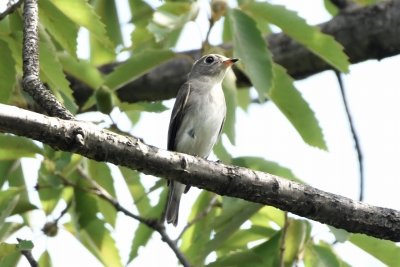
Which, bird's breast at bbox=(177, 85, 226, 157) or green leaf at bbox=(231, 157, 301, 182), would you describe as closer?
green leaf at bbox=(231, 157, 301, 182)

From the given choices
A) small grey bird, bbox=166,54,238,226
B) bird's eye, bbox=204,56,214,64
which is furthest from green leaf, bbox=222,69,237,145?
bird's eye, bbox=204,56,214,64

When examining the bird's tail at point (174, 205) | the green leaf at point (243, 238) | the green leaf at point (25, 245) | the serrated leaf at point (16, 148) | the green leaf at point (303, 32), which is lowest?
the green leaf at point (25, 245)

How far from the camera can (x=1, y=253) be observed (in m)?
4.32

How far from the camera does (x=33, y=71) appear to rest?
3.82 meters

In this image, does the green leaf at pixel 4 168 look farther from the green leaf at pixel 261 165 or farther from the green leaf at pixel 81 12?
the green leaf at pixel 261 165

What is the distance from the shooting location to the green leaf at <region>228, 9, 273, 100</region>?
4.68 metres

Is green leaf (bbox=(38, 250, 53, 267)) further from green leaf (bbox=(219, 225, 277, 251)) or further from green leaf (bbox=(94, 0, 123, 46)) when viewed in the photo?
green leaf (bbox=(94, 0, 123, 46))

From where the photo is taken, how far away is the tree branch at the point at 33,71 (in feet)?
11.8

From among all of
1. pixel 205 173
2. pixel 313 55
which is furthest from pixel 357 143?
pixel 205 173

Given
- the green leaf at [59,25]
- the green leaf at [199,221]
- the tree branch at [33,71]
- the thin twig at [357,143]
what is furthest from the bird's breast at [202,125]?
the tree branch at [33,71]

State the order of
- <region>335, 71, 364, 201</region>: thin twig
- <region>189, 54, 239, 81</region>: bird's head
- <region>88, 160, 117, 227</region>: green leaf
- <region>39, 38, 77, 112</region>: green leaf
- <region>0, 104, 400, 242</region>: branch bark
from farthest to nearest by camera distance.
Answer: <region>189, 54, 239, 81</region>: bird's head → <region>335, 71, 364, 201</region>: thin twig → <region>88, 160, 117, 227</region>: green leaf → <region>39, 38, 77, 112</region>: green leaf → <region>0, 104, 400, 242</region>: branch bark

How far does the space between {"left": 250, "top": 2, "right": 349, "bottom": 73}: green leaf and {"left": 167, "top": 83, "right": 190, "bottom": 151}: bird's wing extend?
7.19ft

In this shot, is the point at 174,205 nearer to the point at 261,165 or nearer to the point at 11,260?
the point at 261,165

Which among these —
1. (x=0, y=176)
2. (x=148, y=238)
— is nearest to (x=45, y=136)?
(x=0, y=176)
